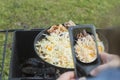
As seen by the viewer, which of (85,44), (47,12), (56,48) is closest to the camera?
(85,44)

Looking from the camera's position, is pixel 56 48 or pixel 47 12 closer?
pixel 56 48

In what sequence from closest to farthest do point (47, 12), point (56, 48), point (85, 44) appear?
point (85, 44)
point (56, 48)
point (47, 12)

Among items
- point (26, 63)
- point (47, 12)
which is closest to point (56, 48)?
point (26, 63)

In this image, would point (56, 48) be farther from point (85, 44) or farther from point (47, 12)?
point (47, 12)

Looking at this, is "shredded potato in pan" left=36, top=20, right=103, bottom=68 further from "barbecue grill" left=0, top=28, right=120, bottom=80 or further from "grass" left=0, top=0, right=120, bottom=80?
"grass" left=0, top=0, right=120, bottom=80

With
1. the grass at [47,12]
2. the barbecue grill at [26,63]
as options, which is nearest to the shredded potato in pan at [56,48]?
the barbecue grill at [26,63]

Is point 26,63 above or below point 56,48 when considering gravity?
below
